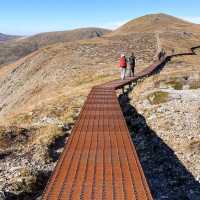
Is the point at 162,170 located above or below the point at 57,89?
above

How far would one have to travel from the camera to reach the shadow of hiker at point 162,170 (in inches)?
475

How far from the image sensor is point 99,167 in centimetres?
1024

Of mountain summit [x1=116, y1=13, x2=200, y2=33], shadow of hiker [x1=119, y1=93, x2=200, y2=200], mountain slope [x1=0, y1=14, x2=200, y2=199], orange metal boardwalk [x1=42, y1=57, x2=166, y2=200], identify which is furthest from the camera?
mountain summit [x1=116, y1=13, x2=200, y2=33]

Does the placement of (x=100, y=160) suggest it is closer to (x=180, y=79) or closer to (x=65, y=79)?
→ (x=180, y=79)

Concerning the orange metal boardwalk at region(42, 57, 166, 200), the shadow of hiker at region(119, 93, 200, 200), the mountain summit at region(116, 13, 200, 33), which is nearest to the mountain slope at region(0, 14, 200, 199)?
the shadow of hiker at region(119, 93, 200, 200)

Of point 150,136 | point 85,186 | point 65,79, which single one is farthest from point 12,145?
Answer: point 65,79

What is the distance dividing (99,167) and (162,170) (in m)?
4.19

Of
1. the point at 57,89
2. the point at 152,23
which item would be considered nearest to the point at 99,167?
the point at 57,89

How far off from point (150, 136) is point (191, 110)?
3917mm

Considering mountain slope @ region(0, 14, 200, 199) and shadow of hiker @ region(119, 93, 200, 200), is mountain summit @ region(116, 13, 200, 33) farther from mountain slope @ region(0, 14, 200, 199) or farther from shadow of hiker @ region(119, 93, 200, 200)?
shadow of hiker @ region(119, 93, 200, 200)

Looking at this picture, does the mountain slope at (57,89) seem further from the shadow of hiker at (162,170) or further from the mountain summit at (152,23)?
the mountain summit at (152,23)

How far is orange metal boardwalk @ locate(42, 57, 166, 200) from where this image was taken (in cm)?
842

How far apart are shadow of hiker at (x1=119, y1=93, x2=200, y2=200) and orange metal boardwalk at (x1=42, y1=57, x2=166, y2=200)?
1.47 m

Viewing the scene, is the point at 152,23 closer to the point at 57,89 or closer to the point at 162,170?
the point at 57,89
